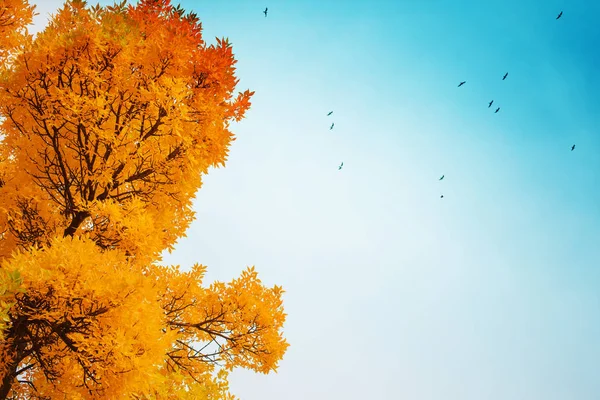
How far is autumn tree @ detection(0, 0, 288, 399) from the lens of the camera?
6145 mm

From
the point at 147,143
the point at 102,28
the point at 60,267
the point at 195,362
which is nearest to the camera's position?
the point at 60,267

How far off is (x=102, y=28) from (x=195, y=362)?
21.8 ft

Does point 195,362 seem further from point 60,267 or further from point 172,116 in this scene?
point 172,116

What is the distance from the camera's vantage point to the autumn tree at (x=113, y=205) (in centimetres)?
614

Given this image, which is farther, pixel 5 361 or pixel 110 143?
pixel 110 143

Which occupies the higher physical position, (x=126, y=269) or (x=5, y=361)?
(x=126, y=269)

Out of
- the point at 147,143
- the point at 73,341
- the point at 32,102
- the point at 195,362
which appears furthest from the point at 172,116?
the point at 195,362

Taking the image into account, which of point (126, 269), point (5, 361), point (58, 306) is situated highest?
point (126, 269)

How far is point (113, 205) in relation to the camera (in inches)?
277

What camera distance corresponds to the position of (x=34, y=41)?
739 centimetres

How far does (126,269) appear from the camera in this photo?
21.4 feet

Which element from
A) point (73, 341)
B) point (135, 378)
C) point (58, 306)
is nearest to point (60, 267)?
point (58, 306)

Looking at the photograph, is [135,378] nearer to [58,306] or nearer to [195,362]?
[58,306]

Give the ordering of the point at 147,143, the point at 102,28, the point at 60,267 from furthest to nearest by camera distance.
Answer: the point at 147,143 → the point at 102,28 → the point at 60,267
